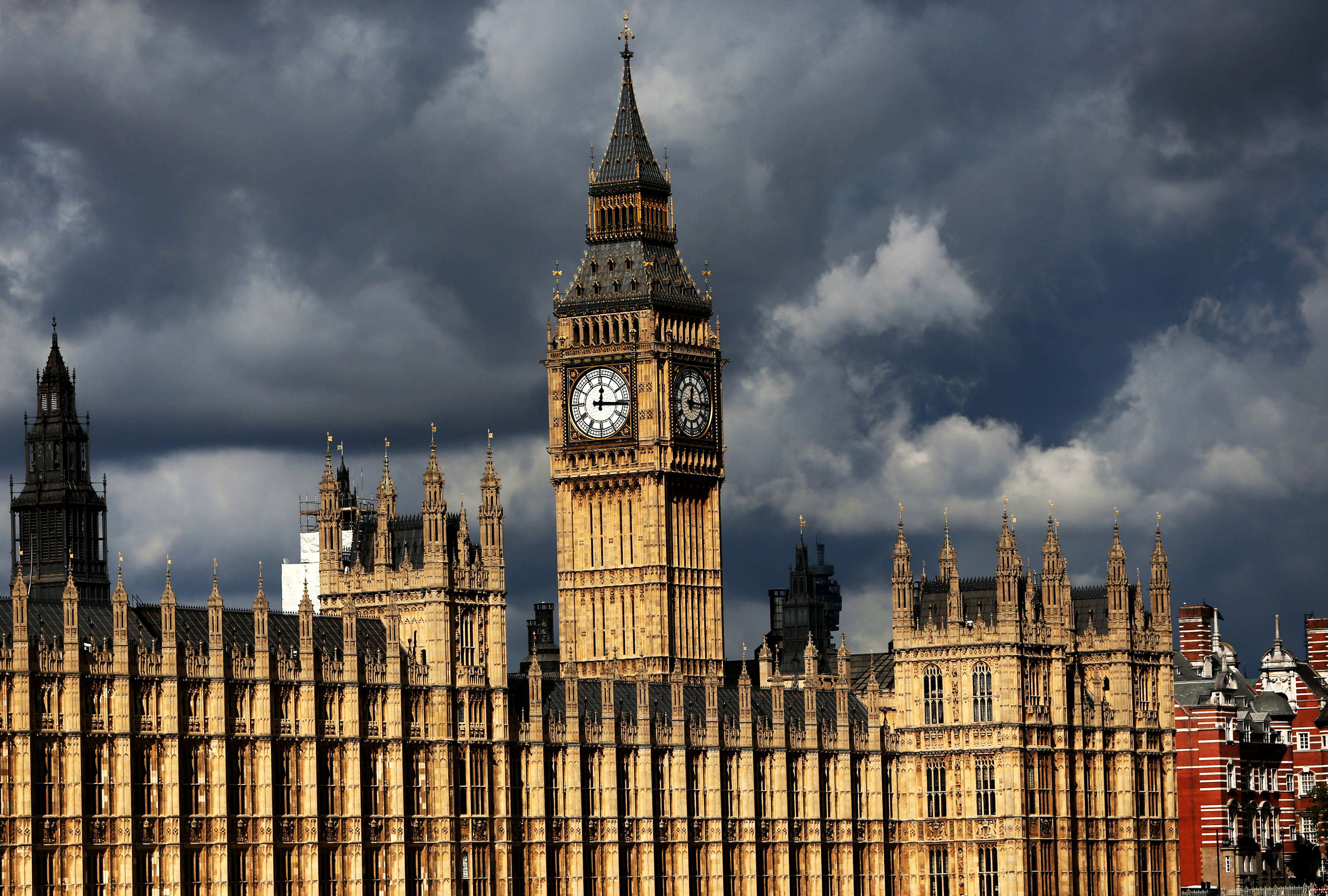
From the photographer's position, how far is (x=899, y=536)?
186 metres

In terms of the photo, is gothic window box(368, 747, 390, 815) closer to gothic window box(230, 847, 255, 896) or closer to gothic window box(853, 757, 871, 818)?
gothic window box(230, 847, 255, 896)

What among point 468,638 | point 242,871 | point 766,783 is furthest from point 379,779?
point 766,783

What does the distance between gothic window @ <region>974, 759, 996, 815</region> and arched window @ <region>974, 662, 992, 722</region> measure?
257 cm

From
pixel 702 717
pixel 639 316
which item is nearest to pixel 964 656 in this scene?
pixel 702 717

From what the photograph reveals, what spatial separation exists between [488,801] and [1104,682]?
51.2 meters

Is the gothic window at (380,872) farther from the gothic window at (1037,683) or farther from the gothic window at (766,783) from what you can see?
the gothic window at (1037,683)

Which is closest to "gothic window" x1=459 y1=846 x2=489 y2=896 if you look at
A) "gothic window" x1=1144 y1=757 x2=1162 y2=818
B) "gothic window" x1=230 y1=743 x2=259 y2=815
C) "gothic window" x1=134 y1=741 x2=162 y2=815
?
"gothic window" x1=230 y1=743 x2=259 y2=815

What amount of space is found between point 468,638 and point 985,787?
A: 37633mm

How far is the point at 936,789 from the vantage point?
185875mm

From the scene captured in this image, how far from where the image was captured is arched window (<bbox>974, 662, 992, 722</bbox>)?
601ft

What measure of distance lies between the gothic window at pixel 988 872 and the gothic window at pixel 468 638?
3809 centimetres

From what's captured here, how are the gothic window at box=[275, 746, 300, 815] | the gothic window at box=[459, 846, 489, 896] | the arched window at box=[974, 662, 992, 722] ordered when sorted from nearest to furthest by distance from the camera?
the gothic window at box=[275, 746, 300, 815], the gothic window at box=[459, 846, 489, 896], the arched window at box=[974, 662, 992, 722]

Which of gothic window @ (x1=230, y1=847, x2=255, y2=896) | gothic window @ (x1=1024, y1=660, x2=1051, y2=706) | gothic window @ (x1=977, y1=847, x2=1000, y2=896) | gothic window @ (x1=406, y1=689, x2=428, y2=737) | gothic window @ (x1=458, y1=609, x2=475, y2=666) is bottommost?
gothic window @ (x1=977, y1=847, x2=1000, y2=896)

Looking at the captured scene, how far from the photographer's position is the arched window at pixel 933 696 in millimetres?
185000
